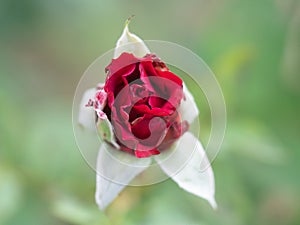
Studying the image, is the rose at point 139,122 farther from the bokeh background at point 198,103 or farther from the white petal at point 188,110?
the bokeh background at point 198,103

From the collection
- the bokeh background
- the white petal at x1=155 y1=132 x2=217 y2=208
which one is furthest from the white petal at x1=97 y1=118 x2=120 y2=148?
the bokeh background

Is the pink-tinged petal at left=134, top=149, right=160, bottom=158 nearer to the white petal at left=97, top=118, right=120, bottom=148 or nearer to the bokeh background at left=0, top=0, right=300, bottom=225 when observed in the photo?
the white petal at left=97, top=118, right=120, bottom=148

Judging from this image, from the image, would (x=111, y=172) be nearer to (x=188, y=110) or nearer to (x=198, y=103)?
(x=188, y=110)

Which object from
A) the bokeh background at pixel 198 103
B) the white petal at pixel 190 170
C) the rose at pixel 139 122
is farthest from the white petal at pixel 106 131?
the bokeh background at pixel 198 103

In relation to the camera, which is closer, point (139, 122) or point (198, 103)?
point (139, 122)

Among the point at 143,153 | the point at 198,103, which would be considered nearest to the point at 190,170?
the point at 143,153
